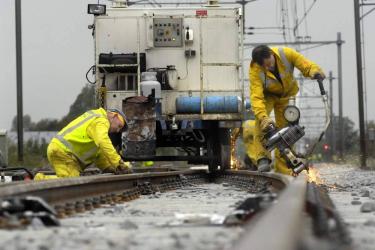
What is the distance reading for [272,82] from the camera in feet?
33.6

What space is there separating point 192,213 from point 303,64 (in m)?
4.89

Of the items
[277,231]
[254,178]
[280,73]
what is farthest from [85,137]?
[277,231]

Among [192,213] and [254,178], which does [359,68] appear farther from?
[192,213]

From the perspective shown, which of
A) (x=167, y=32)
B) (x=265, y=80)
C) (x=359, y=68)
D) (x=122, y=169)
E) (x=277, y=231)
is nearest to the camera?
(x=277, y=231)

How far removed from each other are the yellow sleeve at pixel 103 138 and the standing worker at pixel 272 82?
6.59 feet

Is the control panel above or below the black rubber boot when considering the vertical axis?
above

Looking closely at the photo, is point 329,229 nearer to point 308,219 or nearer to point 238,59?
point 308,219

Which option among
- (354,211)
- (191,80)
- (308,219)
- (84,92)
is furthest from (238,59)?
(84,92)

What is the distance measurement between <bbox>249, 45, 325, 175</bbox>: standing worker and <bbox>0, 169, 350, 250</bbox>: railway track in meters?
1.52

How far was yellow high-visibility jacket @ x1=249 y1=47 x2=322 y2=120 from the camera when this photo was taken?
10.0 m

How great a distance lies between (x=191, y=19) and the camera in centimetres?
1352

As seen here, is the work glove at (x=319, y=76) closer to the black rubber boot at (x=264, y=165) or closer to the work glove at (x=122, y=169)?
the black rubber boot at (x=264, y=165)

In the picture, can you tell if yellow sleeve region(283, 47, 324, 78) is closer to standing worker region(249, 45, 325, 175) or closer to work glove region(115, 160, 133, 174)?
standing worker region(249, 45, 325, 175)

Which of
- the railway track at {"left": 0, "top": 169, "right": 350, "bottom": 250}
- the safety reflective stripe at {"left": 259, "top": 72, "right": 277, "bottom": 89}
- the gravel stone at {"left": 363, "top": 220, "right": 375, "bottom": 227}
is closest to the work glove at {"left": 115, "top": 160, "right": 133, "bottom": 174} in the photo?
the railway track at {"left": 0, "top": 169, "right": 350, "bottom": 250}
